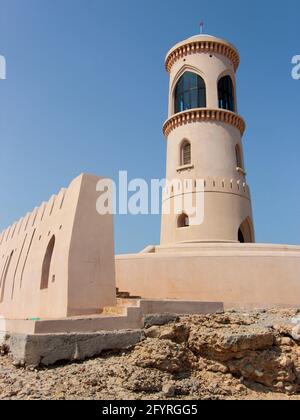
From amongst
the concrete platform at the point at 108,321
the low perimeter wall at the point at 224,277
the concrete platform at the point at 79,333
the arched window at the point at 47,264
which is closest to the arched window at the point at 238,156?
the low perimeter wall at the point at 224,277

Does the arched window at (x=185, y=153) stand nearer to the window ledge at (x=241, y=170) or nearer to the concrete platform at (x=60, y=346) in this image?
the window ledge at (x=241, y=170)

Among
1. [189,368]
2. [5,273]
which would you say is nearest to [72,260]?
[189,368]

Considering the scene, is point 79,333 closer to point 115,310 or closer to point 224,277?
point 115,310

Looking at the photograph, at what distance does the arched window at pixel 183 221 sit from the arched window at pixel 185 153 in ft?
7.40

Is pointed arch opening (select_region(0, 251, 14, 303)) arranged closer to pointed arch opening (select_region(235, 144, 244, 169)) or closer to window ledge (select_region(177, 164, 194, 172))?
window ledge (select_region(177, 164, 194, 172))

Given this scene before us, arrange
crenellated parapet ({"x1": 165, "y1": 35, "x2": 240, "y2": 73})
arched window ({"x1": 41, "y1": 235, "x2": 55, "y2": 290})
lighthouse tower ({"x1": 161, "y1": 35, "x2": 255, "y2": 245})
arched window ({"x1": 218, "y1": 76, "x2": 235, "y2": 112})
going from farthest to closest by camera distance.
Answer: arched window ({"x1": 218, "y1": 76, "x2": 235, "y2": 112}) < crenellated parapet ({"x1": 165, "y1": 35, "x2": 240, "y2": 73}) < lighthouse tower ({"x1": 161, "y1": 35, "x2": 255, "y2": 245}) < arched window ({"x1": 41, "y1": 235, "x2": 55, "y2": 290})

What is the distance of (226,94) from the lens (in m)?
16.6

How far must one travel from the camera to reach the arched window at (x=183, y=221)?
15039 mm

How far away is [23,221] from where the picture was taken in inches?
535

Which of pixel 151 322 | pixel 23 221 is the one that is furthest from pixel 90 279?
pixel 23 221

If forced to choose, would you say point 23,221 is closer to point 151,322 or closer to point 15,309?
point 15,309

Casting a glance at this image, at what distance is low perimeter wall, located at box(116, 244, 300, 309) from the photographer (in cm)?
1053

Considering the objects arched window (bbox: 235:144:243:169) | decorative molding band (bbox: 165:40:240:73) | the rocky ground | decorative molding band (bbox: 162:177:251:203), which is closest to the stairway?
the rocky ground

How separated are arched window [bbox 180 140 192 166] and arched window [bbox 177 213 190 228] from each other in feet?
7.40
